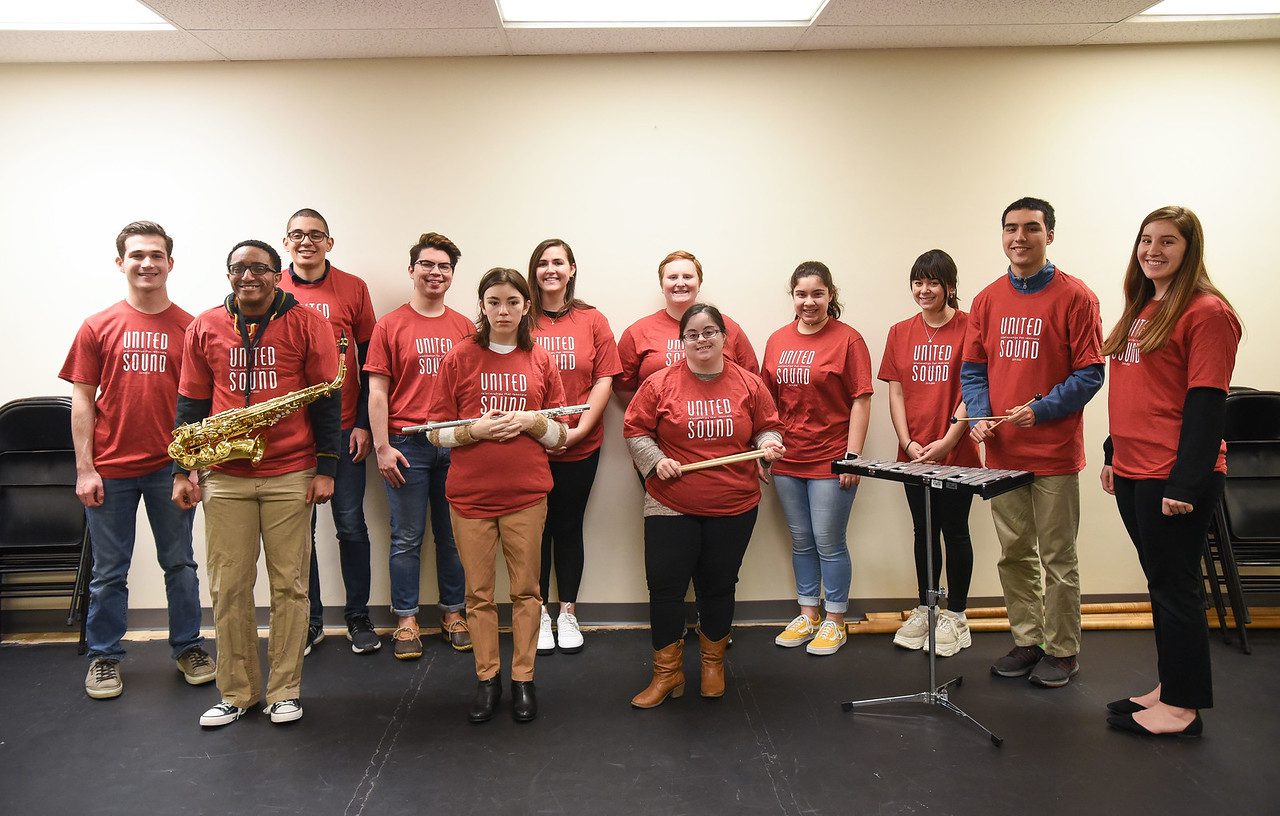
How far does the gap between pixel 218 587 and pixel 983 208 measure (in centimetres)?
392

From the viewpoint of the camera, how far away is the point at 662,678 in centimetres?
298

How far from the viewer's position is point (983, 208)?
3918mm

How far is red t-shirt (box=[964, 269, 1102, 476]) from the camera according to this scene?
9.78 ft

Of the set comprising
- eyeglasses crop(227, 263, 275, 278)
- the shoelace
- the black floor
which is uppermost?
eyeglasses crop(227, 263, 275, 278)

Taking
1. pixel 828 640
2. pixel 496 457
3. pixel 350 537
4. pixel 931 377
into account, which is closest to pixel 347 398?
pixel 350 537

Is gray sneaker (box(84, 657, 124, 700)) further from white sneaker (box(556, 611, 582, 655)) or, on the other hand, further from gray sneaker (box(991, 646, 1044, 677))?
gray sneaker (box(991, 646, 1044, 677))

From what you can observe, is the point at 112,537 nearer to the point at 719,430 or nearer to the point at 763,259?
the point at 719,430

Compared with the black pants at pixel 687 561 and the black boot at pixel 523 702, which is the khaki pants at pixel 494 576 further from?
the black pants at pixel 687 561

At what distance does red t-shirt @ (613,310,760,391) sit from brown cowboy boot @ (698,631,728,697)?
1244 mm

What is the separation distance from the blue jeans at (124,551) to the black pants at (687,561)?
6.68ft

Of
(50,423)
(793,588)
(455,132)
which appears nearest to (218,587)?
(50,423)

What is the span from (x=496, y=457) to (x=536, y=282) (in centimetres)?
116

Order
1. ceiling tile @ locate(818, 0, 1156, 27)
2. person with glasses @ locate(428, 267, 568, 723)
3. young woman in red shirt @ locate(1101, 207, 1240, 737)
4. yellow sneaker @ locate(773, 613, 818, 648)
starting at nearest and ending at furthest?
young woman in red shirt @ locate(1101, 207, 1240, 737), person with glasses @ locate(428, 267, 568, 723), ceiling tile @ locate(818, 0, 1156, 27), yellow sneaker @ locate(773, 613, 818, 648)

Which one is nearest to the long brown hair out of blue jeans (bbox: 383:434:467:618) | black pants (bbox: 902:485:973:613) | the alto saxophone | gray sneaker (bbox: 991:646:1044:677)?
black pants (bbox: 902:485:973:613)
